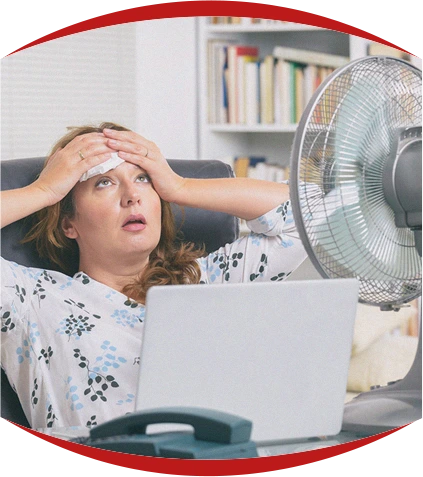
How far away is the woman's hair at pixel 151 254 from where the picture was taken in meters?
1.19

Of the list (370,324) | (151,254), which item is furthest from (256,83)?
(151,254)

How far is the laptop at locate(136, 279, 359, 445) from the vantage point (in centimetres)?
80

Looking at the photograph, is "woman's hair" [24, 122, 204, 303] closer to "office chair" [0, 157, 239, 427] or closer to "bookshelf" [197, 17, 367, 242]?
"office chair" [0, 157, 239, 427]

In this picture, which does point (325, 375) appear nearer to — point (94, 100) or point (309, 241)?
point (309, 241)

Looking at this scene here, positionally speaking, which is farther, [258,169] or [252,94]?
[252,94]

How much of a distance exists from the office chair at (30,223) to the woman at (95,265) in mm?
22

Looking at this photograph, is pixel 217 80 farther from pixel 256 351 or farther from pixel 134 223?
pixel 256 351

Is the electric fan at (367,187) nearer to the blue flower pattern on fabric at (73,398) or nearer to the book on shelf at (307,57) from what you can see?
the blue flower pattern on fabric at (73,398)

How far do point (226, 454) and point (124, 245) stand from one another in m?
0.45

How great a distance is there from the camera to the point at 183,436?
83 cm

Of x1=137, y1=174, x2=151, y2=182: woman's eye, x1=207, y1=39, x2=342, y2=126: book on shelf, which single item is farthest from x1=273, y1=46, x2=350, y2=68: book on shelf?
x1=137, y1=174, x2=151, y2=182: woman's eye

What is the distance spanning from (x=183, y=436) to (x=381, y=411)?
33cm

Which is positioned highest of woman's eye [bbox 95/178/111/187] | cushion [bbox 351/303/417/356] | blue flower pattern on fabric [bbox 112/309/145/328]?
woman's eye [bbox 95/178/111/187]

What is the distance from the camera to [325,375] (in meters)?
0.88
